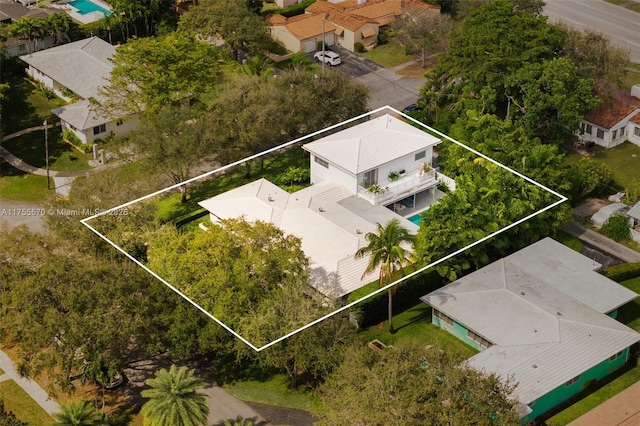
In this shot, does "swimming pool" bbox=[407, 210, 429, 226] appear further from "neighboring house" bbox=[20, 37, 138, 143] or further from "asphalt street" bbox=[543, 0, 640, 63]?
"asphalt street" bbox=[543, 0, 640, 63]

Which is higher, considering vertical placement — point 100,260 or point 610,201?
point 100,260

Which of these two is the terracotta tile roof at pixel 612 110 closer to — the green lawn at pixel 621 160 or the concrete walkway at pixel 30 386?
the green lawn at pixel 621 160

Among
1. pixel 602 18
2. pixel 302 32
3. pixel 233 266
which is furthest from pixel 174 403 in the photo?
pixel 602 18

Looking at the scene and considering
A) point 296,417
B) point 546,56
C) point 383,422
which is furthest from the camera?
point 546,56

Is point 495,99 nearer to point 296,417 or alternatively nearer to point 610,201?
point 610,201

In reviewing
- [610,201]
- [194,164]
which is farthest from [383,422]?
[610,201]

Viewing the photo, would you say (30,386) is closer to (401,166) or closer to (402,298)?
(402,298)
